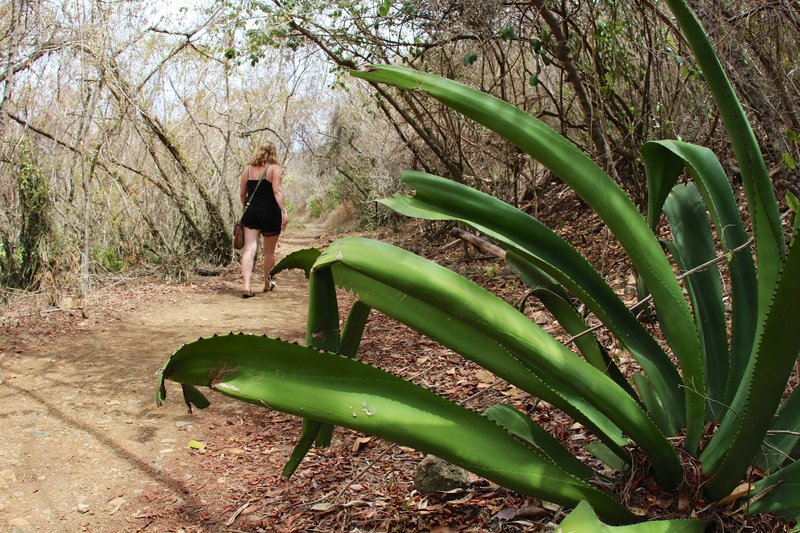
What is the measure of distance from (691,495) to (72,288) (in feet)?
19.0

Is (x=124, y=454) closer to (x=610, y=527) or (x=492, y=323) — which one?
(x=492, y=323)

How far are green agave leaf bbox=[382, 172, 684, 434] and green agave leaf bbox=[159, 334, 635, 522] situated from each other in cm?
43

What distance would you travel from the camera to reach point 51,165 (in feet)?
20.0

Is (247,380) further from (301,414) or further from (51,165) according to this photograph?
(51,165)

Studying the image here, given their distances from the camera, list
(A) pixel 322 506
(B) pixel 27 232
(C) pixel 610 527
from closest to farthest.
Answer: (C) pixel 610 527, (A) pixel 322 506, (B) pixel 27 232

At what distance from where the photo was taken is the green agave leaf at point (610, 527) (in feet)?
3.66

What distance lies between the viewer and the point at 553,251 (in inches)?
64.1

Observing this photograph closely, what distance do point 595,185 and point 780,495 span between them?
30.1 inches

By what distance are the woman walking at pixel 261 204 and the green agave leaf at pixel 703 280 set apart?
5566 millimetres

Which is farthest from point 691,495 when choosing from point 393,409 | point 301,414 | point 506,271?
point 506,271

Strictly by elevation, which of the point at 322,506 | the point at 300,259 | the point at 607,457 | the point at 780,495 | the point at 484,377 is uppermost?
the point at 300,259

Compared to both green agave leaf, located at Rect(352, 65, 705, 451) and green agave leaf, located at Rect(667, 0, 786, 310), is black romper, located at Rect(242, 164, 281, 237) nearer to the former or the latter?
green agave leaf, located at Rect(352, 65, 705, 451)

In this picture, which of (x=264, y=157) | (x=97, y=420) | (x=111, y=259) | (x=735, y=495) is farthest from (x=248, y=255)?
(x=735, y=495)

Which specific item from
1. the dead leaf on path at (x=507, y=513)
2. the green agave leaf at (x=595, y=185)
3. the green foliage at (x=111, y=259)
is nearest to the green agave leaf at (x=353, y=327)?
the green agave leaf at (x=595, y=185)
